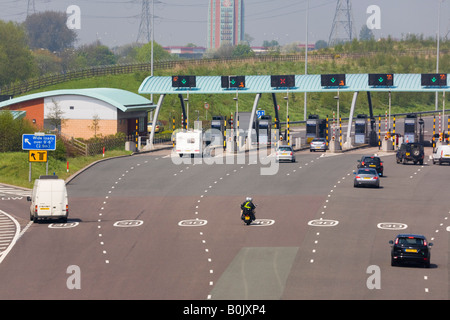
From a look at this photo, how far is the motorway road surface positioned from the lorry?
17.0 feet

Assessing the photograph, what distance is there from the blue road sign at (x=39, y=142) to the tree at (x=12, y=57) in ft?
347

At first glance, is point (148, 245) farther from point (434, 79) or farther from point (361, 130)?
point (361, 130)

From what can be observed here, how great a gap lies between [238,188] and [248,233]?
16417 millimetres

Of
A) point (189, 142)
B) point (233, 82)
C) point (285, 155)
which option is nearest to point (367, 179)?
point (285, 155)

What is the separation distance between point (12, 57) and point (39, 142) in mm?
112705

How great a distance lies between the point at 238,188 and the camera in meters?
62.8

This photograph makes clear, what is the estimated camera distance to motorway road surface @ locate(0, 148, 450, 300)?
34.2 meters

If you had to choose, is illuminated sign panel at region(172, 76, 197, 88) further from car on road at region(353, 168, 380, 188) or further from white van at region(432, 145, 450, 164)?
car on road at region(353, 168, 380, 188)

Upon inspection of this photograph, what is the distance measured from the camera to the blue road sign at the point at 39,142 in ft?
220

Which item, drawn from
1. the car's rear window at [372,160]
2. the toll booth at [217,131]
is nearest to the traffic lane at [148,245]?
the car's rear window at [372,160]

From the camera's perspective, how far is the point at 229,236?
4559 cm

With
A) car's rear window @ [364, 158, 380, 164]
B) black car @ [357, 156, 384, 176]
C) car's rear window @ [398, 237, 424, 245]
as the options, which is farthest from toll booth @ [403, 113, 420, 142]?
car's rear window @ [398, 237, 424, 245]

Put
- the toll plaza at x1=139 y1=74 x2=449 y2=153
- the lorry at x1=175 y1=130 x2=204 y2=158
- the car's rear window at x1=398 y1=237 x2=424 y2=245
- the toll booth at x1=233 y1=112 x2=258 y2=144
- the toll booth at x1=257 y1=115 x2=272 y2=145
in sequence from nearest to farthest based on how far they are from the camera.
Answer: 1. the car's rear window at x1=398 y1=237 x2=424 y2=245
2. the lorry at x1=175 y1=130 x2=204 y2=158
3. the toll plaza at x1=139 y1=74 x2=449 y2=153
4. the toll booth at x1=257 y1=115 x2=272 y2=145
5. the toll booth at x1=233 y1=112 x2=258 y2=144
